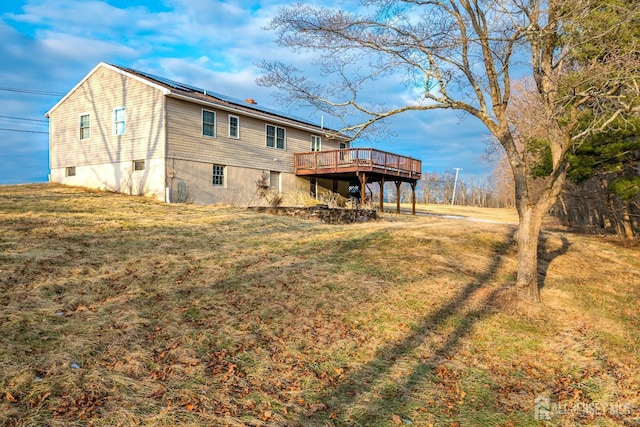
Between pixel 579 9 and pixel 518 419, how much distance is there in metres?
6.29

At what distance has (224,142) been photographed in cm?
1992

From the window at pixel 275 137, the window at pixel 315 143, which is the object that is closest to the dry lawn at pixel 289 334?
the window at pixel 275 137

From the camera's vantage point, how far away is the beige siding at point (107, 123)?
1803 centimetres

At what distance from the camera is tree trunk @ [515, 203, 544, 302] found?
8.18 m

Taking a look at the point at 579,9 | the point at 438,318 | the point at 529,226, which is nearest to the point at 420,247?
the point at 529,226

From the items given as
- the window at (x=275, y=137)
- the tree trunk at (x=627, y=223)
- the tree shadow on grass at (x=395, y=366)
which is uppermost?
the window at (x=275, y=137)

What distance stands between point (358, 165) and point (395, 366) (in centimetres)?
1639

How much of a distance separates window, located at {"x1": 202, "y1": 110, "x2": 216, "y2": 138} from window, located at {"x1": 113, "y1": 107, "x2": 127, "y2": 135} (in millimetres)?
3466

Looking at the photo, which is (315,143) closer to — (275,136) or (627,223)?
(275,136)

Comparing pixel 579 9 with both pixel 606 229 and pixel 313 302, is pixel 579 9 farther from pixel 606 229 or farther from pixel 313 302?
pixel 606 229

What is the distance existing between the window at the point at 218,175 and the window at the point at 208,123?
1432mm

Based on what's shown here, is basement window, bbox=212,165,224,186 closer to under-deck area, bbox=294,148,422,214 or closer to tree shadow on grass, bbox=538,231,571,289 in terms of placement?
under-deck area, bbox=294,148,422,214

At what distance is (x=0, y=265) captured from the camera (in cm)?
688

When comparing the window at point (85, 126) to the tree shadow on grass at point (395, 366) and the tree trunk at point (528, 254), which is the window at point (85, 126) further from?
the tree trunk at point (528, 254)
